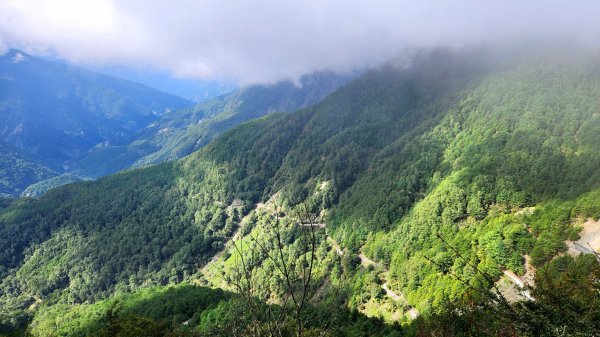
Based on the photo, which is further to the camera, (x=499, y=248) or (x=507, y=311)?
(x=499, y=248)

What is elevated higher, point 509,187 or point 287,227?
point 509,187

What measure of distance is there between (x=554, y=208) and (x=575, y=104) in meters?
90.8

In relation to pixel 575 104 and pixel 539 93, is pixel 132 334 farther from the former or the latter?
pixel 539 93

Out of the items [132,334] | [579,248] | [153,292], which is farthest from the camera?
[153,292]

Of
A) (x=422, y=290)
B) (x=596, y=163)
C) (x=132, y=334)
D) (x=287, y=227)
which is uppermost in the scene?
(x=132, y=334)

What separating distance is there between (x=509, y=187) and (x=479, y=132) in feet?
210

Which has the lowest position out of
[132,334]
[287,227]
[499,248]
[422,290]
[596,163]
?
[287,227]

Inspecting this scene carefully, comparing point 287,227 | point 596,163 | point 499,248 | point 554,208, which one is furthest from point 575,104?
point 287,227

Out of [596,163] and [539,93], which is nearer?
[596,163]

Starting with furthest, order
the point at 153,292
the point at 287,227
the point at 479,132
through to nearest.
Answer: the point at 287,227, the point at 479,132, the point at 153,292

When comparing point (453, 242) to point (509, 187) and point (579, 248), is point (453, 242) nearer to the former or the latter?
point (509, 187)

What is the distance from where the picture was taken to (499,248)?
92688 mm

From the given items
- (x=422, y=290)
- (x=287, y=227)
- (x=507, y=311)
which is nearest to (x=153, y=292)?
(x=287, y=227)

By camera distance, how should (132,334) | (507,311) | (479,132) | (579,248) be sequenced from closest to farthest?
(507,311)
(132,334)
(579,248)
(479,132)
